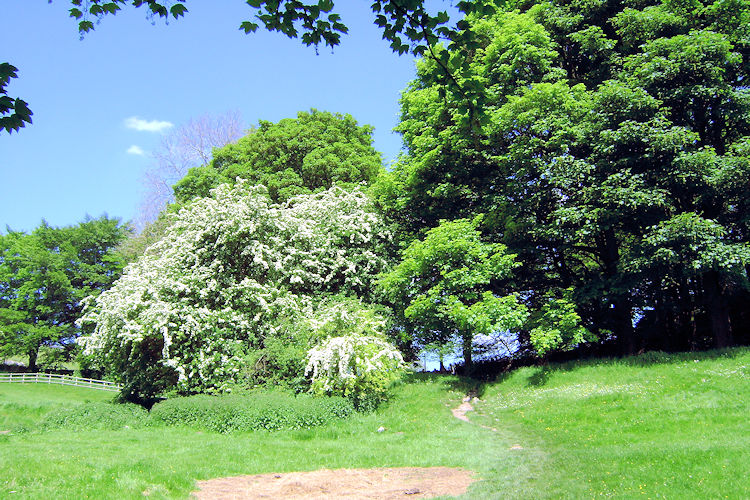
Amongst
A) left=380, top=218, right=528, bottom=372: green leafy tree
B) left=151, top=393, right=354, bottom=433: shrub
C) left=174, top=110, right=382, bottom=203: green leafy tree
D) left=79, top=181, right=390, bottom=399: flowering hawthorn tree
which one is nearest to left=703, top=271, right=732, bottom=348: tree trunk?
left=380, top=218, right=528, bottom=372: green leafy tree

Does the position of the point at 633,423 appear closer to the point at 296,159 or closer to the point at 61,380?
the point at 296,159

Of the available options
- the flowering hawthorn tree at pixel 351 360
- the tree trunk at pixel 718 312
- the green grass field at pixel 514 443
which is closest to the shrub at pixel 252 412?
the green grass field at pixel 514 443

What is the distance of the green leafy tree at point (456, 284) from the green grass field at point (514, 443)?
2.86 meters

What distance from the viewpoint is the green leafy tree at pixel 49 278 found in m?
38.7

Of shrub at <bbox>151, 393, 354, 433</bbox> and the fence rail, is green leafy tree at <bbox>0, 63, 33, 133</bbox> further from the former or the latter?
the fence rail

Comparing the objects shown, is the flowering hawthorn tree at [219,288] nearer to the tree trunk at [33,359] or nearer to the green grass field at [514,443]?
the green grass field at [514,443]

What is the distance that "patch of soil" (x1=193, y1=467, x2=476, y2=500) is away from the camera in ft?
30.2

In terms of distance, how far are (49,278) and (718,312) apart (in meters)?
45.0

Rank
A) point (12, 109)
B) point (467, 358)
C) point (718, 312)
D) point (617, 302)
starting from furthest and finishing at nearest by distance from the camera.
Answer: point (467, 358), point (617, 302), point (718, 312), point (12, 109)

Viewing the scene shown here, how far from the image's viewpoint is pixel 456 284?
69.0ft

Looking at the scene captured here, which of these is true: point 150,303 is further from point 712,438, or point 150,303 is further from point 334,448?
point 712,438

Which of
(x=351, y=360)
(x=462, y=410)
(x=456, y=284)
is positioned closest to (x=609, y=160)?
(x=456, y=284)

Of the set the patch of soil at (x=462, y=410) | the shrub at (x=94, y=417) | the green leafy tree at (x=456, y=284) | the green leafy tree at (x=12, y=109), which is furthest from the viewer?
the green leafy tree at (x=456, y=284)

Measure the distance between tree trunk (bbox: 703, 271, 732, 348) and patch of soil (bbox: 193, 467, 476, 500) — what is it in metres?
14.4
